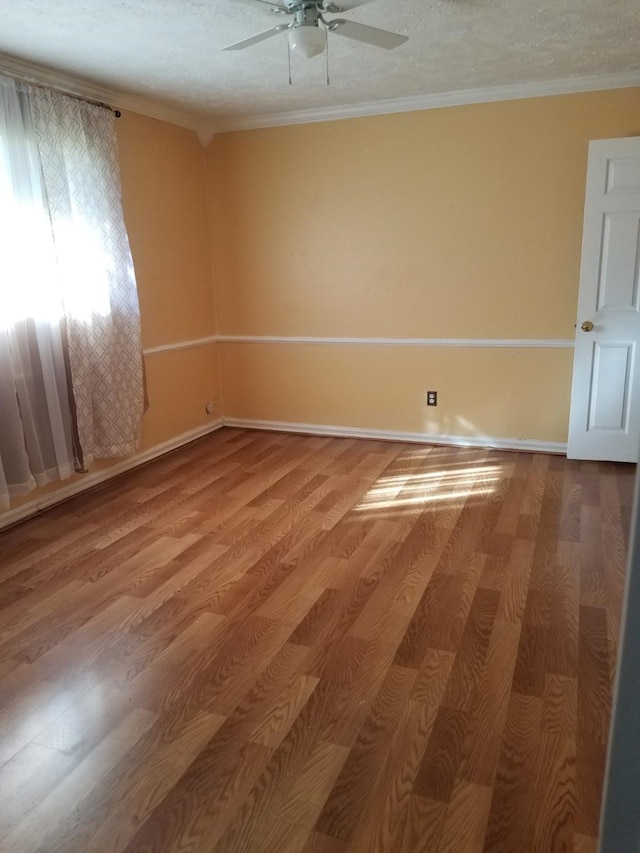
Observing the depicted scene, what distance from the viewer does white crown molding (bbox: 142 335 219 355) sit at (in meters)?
4.39

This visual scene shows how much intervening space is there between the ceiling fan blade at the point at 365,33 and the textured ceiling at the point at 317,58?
0.82ft

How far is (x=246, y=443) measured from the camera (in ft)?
16.1

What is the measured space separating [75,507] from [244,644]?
1851mm

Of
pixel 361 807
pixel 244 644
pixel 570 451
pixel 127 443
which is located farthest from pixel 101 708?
pixel 570 451

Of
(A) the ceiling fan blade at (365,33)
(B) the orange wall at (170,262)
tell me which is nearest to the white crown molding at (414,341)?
(B) the orange wall at (170,262)

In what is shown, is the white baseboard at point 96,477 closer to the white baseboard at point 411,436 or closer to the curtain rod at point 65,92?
the white baseboard at point 411,436

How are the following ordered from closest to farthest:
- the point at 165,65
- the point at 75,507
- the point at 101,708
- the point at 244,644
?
the point at 101,708 → the point at 244,644 → the point at 165,65 → the point at 75,507

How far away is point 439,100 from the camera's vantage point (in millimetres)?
Answer: 4086

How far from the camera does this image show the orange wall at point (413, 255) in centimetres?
404

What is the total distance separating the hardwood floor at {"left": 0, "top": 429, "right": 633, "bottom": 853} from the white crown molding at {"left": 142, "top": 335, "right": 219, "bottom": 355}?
3.87ft

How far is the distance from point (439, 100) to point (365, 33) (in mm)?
1911

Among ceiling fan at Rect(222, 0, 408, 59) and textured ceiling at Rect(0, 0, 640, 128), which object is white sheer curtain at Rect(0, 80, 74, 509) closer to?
textured ceiling at Rect(0, 0, 640, 128)

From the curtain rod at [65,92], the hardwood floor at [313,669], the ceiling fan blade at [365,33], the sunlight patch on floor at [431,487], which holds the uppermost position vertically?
the curtain rod at [65,92]

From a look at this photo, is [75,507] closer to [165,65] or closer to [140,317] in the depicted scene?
[140,317]
